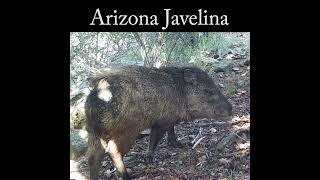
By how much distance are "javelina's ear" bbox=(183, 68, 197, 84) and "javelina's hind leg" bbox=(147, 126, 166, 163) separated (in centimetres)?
85

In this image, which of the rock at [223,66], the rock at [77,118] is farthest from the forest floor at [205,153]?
the rock at [77,118]

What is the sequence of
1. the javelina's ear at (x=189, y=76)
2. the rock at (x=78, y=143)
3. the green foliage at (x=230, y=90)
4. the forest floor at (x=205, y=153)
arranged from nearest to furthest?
1. the forest floor at (x=205, y=153)
2. the rock at (x=78, y=143)
3. the javelina's ear at (x=189, y=76)
4. the green foliage at (x=230, y=90)

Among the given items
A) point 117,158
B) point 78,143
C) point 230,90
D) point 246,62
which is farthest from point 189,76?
point 78,143

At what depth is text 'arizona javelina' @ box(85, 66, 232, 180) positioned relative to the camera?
491cm

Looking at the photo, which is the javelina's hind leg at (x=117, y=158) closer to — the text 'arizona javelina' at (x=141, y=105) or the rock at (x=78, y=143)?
the text 'arizona javelina' at (x=141, y=105)

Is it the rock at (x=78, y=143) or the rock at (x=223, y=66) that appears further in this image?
the rock at (x=223, y=66)

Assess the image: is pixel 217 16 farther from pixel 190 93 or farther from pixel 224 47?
pixel 224 47

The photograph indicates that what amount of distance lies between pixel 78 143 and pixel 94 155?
2.00 ft

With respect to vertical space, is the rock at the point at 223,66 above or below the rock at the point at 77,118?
above

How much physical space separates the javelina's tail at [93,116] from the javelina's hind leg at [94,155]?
10 centimetres

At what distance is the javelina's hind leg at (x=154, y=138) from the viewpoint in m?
5.66

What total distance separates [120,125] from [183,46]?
236 cm

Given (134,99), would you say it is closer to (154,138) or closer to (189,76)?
(154,138)

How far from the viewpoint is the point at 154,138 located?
5.76m
